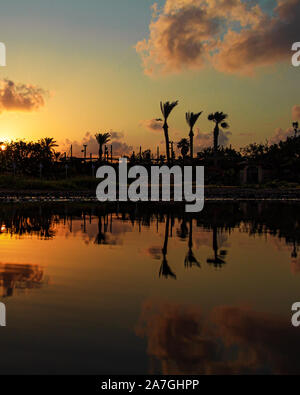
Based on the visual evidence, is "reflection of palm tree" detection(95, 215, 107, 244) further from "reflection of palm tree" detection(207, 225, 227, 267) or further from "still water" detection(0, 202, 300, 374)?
"reflection of palm tree" detection(207, 225, 227, 267)

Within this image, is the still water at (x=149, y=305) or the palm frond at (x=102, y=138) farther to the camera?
the palm frond at (x=102, y=138)

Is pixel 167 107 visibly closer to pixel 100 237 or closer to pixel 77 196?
pixel 77 196

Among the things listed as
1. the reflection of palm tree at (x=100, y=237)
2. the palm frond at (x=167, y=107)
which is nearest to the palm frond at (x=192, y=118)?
the palm frond at (x=167, y=107)

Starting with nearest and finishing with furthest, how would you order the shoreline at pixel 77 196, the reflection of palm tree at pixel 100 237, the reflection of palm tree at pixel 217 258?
the reflection of palm tree at pixel 217 258 < the reflection of palm tree at pixel 100 237 < the shoreline at pixel 77 196

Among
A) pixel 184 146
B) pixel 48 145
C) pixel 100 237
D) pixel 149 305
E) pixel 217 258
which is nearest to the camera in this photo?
pixel 149 305

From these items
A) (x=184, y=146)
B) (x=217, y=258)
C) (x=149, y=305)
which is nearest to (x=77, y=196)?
(x=217, y=258)

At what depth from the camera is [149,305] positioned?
22.4 feet

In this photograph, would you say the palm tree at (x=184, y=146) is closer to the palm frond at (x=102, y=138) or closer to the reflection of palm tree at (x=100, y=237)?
the palm frond at (x=102, y=138)

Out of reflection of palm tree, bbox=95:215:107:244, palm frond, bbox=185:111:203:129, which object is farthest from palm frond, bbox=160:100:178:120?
reflection of palm tree, bbox=95:215:107:244

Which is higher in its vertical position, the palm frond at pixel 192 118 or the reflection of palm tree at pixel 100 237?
the palm frond at pixel 192 118

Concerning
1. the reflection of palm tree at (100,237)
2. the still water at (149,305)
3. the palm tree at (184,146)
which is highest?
the palm tree at (184,146)

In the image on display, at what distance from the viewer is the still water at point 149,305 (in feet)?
16.0

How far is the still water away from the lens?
4.89 meters
